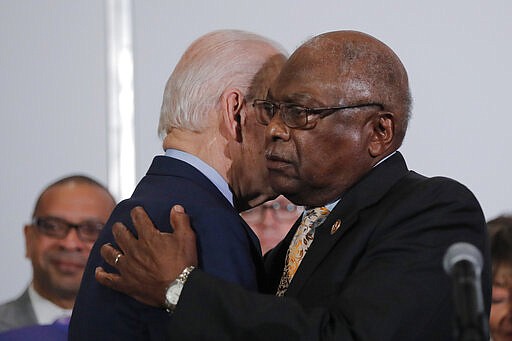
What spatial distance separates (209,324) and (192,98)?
1.68 feet

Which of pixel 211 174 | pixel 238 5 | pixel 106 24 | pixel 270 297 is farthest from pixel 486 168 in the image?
pixel 270 297

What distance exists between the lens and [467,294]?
1.37 meters

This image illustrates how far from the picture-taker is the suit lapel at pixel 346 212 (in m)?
2.09

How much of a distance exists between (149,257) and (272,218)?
195 centimetres

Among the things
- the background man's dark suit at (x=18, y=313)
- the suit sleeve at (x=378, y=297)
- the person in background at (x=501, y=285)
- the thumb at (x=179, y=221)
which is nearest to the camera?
the suit sleeve at (x=378, y=297)

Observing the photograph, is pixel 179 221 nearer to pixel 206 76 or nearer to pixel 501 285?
pixel 206 76

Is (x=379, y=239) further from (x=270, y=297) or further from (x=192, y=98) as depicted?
(x=192, y=98)

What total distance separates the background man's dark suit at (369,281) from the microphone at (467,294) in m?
0.45

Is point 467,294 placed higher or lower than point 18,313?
A: higher

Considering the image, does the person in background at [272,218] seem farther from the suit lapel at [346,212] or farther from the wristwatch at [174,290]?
the wristwatch at [174,290]

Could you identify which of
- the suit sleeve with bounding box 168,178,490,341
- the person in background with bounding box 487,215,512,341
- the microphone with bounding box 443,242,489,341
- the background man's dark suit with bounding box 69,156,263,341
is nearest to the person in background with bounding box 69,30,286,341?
the background man's dark suit with bounding box 69,156,263,341

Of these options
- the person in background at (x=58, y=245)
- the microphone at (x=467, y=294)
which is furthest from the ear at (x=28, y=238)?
the microphone at (x=467, y=294)

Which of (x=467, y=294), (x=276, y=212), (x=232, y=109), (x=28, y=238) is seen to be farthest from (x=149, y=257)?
(x=28, y=238)

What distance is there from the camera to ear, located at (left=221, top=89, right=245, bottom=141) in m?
2.25
